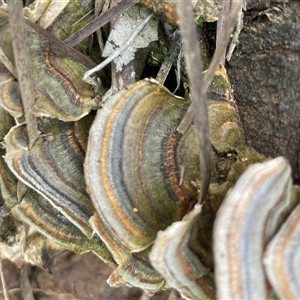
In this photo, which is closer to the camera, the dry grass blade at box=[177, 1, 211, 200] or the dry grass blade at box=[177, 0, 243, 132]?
the dry grass blade at box=[177, 1, 211, 200]

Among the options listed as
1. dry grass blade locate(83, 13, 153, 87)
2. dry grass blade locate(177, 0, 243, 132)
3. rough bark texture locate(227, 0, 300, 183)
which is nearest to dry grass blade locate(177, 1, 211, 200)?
dry grass blade locate(177, 0, 243, 132)

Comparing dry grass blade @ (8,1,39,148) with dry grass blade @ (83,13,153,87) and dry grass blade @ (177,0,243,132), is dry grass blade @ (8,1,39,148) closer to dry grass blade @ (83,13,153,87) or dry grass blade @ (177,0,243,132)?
dry grass blade @ (83,13,153,87)

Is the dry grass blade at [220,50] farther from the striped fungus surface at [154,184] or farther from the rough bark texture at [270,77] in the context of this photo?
the rough bark texture at [270,77]

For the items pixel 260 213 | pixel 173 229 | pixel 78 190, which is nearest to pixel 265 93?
pixel 260 213

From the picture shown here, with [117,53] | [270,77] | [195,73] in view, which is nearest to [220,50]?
[195,73]

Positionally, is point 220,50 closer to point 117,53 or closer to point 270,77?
point 270,77

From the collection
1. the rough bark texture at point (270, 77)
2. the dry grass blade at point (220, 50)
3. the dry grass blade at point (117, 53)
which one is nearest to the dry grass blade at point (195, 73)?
the dry grass blade at point (220, 50)
